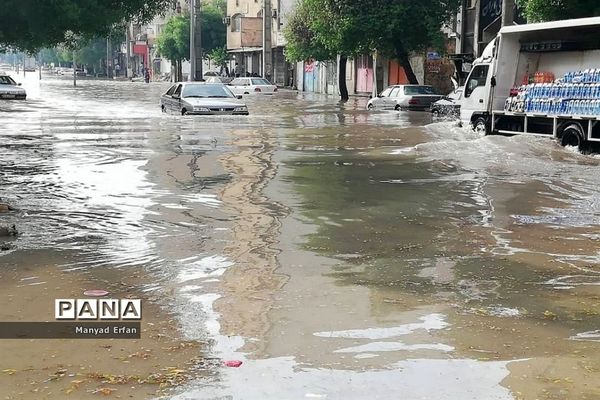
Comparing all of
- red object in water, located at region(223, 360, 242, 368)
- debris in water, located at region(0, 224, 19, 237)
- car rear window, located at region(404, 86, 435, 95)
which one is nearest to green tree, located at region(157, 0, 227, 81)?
car rear window, located at region(404, 86, 435, 95)

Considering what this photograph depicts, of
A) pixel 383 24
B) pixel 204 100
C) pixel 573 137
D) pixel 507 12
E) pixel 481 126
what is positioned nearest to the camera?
pixel 573 137

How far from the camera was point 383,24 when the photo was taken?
40281 millimetres

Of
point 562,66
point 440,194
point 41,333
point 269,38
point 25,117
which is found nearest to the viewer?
point 41,333

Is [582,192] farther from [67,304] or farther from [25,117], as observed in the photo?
[25,117]

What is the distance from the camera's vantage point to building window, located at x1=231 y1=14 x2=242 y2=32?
7819 cm

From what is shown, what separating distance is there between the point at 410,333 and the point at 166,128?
2003cm

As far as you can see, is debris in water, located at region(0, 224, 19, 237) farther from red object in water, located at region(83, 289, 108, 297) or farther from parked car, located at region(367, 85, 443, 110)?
parked car, located at region(367, 85, 443, 110)

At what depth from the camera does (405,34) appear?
41.0 meters

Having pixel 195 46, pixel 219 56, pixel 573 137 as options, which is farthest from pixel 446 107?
pixel 219 56

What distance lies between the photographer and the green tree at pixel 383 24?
40.2 m

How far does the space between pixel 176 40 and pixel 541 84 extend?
70083mm

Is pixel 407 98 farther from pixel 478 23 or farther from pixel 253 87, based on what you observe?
pixel 253 87

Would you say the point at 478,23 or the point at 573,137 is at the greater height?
the point at 478,23

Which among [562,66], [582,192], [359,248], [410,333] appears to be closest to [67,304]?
[410,333]
